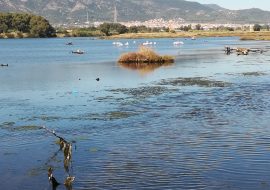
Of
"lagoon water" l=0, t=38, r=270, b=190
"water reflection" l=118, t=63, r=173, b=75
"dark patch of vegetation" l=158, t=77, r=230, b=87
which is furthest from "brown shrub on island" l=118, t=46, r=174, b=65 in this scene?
"lagoon water" l=0, t=38, r=270, b=190

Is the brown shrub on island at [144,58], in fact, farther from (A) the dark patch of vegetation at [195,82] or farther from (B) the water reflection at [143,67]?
(A) the dark patch of vegetation at [195,82]

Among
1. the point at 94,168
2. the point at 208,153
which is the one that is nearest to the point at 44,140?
the point at 94,168

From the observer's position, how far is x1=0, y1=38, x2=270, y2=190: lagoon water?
735 inches

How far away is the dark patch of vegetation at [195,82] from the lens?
46975 millimetres

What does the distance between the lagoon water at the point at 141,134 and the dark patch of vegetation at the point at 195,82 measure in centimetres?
10

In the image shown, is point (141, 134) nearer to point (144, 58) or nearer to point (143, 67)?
point (143, 67)

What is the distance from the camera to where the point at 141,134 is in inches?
1012

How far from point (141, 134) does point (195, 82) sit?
24.2 meters

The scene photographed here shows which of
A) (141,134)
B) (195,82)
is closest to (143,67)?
(195,82)

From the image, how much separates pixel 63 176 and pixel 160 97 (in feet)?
67.8

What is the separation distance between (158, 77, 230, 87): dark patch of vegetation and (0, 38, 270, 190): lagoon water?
0.32ft

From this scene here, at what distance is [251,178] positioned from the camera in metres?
18.3

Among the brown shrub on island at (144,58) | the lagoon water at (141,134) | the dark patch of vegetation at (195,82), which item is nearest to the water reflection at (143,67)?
the brown shrub on island at (144,58)

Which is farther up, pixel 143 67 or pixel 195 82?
pixel 195 82
